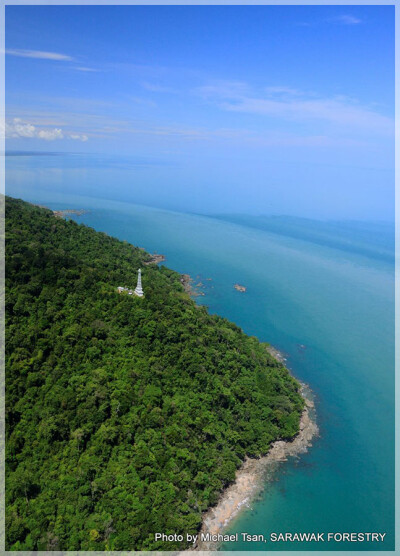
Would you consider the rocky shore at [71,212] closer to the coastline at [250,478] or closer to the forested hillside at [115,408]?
the forested hillside at [115,408]

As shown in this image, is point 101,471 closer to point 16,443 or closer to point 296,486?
point 16,443

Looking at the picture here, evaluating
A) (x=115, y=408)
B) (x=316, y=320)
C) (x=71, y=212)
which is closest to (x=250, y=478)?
(x=115, y=408)

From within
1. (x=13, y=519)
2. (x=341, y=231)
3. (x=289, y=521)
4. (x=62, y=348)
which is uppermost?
(x=341, y=231)

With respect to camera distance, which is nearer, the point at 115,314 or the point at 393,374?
the point at 115,314

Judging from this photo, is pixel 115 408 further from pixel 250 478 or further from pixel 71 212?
pixel 71 212

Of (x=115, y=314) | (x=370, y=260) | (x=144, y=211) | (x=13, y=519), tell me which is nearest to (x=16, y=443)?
(x=13, y=519)

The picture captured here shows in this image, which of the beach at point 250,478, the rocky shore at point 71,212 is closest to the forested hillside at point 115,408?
the beach at point 250,478

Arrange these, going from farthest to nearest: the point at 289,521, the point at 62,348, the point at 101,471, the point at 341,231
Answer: the point at 341,231
the point at 62,348
the point at 289,521
the point at 101,471
